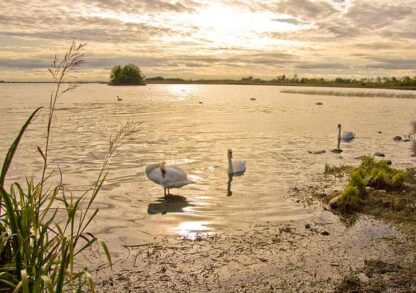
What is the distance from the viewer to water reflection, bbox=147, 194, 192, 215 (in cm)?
1003

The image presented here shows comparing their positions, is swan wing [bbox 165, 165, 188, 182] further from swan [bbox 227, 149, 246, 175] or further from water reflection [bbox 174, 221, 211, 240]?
swan [bbox 227, 149, 246, 175]

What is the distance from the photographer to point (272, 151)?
19.4m

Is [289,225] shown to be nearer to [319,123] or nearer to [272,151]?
[272,151]

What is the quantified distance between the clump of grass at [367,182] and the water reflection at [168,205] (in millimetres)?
3722

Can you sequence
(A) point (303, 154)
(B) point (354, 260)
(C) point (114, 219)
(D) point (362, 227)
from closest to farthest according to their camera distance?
(B) point (354, 260)
(D) point (362, 227)
(C) point (114, 219)
(A) point (303, 154)

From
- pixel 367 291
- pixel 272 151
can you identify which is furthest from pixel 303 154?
pixel 367 291

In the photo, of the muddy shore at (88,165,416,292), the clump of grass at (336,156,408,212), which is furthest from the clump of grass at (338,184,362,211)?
the muddy shore at (88,165,416,292)

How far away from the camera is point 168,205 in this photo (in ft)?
34.6

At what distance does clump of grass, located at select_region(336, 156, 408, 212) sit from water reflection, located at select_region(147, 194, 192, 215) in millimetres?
3722

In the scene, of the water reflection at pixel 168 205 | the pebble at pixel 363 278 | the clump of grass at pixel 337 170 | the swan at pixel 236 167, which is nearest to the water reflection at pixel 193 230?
the water reflection at pixel 168 205

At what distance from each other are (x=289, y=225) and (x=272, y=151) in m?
10.7

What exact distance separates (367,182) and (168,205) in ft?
18.5

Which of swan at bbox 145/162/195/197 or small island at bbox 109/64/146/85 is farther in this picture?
small island at bbox 109/64/146/85

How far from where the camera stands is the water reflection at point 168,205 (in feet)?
32.9
